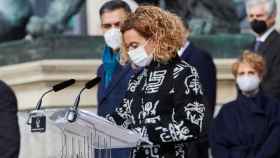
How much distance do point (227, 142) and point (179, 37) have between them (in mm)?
2899

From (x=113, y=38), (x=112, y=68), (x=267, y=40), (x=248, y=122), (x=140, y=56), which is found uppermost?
(x=140, y=56)

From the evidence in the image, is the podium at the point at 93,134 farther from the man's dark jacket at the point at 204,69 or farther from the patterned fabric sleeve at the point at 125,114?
the man's dark jacket at the point at 204,69

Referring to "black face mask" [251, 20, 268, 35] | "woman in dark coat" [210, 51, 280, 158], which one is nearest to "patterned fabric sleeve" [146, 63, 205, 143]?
"woman in dark coat" [210, 51, 280, 158]

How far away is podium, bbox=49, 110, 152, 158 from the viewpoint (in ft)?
16.3

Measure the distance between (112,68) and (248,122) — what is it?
61.8 inches

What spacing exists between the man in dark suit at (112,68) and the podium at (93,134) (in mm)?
1113

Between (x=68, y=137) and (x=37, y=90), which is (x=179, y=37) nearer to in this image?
(x=68, y=137)

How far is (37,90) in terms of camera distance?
9.51 m

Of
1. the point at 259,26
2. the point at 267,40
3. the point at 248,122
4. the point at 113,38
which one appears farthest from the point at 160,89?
the point at 259,26

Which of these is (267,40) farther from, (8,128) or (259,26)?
(8,128)

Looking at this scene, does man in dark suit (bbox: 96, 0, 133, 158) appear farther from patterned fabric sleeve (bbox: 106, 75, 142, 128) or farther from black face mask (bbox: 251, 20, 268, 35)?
black face mask (bbox: 251, 20, 268, 35)

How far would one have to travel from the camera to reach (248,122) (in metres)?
8.02

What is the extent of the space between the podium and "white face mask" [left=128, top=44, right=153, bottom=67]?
333mm

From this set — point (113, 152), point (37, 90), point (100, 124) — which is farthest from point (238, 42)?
point (100, 124)
